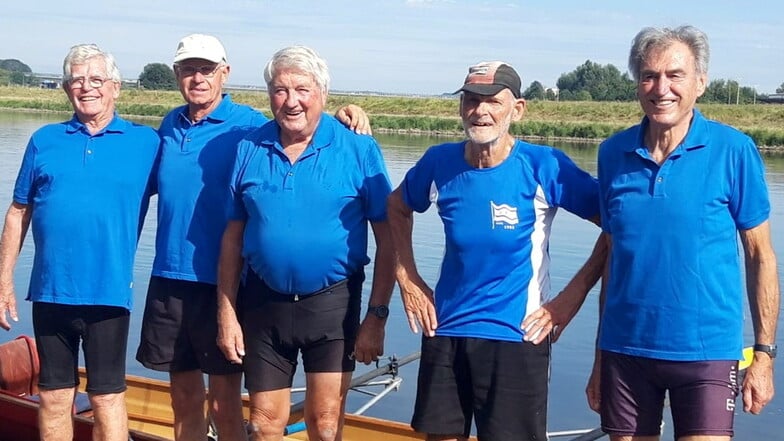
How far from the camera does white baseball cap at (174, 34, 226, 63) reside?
4477mm

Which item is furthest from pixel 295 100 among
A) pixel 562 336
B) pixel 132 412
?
pixel 562 336

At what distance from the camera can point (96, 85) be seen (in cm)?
462

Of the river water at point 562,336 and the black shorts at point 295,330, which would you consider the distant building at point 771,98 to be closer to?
the river water at point 562,336

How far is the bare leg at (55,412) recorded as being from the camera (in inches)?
188

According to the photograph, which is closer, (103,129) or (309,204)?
(309,204)

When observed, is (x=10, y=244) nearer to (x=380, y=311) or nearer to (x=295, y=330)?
(x=295, y=330)

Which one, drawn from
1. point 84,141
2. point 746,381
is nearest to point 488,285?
point 746,381

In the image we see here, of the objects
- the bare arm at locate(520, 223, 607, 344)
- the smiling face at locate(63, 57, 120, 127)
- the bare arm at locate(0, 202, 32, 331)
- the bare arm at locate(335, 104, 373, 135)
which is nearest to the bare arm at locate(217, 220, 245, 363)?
the bare arm at locate(335, 104, 373, 135)

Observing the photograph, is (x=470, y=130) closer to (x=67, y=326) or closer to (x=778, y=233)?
(x=67, y=326)

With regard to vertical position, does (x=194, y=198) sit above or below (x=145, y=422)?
above

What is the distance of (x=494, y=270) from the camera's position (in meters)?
3.90

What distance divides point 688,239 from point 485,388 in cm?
100

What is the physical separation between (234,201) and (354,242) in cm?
55

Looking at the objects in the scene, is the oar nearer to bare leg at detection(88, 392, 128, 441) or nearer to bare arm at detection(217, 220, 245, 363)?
bare leg at detection(88, 392, 128, 441)
